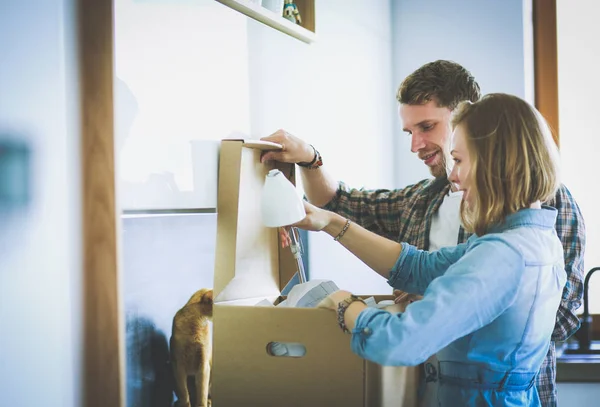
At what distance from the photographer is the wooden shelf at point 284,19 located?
4.93 ft

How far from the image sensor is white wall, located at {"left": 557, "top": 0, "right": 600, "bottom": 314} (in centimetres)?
235

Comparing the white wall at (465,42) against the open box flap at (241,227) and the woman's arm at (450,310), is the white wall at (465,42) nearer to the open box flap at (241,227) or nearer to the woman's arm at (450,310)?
the open box flap at (241,227)

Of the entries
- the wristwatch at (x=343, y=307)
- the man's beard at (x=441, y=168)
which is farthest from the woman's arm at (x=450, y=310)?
the man's beard at (x=441, y=168)

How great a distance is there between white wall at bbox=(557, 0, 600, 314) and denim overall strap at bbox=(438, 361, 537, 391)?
60.8 inches

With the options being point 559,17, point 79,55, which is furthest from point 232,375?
point 559,17

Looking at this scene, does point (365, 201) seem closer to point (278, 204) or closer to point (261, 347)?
point (278, 204)

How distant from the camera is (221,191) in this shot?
1160 mm

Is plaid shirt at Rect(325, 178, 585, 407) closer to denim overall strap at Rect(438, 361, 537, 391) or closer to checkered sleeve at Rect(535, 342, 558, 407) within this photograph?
checkered sleeve at Rect(535, 342, 558, 407)

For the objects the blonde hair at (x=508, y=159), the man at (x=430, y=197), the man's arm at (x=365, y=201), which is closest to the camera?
the blonde hair at (x=508, y=159)

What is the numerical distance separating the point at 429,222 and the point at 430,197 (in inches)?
3.7

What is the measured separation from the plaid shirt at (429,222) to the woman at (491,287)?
303 mm

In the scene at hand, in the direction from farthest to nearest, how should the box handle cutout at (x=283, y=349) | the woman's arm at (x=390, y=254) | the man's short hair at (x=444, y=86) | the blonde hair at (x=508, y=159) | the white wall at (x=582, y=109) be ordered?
the white wall at (x=582, y=109) < the man's short hair at (x=444, y=86) < the woman's arm at (x=390, y=254) < the box handle cutout at (x=283, y=349) < the blonde hair at (x=508, y=159)

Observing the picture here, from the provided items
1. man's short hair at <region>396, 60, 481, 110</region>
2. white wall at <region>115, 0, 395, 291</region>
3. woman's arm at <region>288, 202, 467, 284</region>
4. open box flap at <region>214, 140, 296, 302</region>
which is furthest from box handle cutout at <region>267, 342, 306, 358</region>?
man's short hair at <region>396, 60, 481, 110</region>

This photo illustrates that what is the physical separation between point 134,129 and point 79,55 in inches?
7.7
